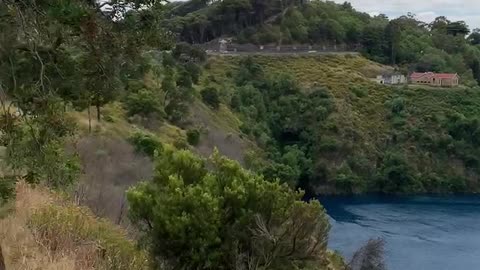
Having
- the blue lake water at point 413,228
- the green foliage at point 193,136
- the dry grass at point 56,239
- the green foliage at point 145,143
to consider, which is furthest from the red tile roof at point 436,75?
the dry grass at point 56,239

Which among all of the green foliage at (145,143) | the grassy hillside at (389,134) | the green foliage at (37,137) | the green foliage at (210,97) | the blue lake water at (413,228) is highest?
the green foliage at (37,137)

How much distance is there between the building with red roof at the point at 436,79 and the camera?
5369cm

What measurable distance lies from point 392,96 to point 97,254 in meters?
48.2

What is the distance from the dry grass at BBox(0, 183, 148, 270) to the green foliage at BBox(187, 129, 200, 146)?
79.5 ft

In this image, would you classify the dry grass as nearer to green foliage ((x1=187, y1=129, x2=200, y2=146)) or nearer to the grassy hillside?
green foliage ((x1=187, y1=129, x2=200, y2=146))

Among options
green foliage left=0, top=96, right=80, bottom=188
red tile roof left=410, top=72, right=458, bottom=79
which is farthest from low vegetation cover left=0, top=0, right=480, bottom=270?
red tile roof left=410, top=72, right=458, bottom=79

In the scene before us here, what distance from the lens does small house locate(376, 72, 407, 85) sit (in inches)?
2139

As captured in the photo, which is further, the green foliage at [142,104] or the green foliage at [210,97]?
the green foliage at [210,97]

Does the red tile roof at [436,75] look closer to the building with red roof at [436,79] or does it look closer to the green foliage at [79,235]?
the building with red roof at [436,79]

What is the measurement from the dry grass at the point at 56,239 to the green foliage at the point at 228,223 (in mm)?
4375

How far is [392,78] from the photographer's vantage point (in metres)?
54.8

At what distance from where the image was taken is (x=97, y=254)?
5621mm

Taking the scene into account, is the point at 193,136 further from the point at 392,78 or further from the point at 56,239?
the point at 392,78

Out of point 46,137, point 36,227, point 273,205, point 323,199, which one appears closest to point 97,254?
point 36,227
